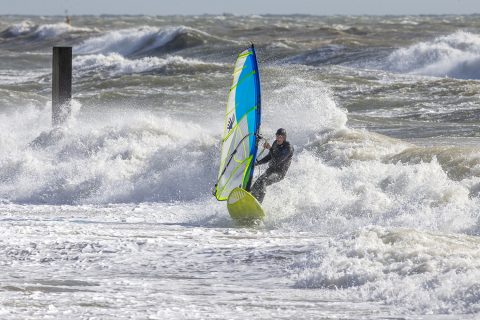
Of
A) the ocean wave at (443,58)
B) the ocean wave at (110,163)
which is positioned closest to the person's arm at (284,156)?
the ocean wave at (110,163)

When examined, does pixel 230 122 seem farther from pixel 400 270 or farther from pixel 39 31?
pixel 39 31

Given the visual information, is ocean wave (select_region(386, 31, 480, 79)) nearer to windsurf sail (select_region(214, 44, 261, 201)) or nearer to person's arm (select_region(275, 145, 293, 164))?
windsurf sail (select_region(214, 44, 261, 201))

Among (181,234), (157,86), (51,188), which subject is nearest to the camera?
(181,234)

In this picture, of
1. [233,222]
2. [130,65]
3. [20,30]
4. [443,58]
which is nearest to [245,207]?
[233,222]

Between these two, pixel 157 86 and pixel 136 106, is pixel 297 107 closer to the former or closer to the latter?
pixel 136 106

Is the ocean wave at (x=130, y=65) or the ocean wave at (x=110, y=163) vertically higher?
the ocean wave at (x=110, y=163)

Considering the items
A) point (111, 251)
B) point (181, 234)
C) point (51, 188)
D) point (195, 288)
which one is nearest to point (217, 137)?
point (51, 188)

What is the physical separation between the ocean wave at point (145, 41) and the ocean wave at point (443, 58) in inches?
495

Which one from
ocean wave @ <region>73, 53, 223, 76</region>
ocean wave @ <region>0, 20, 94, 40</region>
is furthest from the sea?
ocean wave @ <region>0, 20, 94, 40</region>

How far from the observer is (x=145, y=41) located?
1987 inches

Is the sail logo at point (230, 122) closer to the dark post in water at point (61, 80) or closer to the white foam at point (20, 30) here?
the dark post in water at point (61, 80)

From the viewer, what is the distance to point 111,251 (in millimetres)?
8508

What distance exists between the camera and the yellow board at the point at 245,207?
997cm

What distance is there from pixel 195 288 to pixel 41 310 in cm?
120
